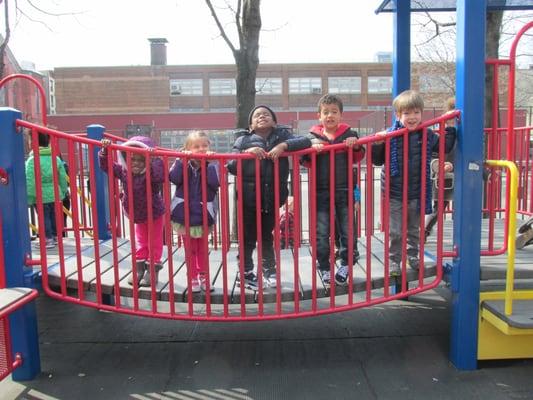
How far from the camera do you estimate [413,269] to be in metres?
3.57

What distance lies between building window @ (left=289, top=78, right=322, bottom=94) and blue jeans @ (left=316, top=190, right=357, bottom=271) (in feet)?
158

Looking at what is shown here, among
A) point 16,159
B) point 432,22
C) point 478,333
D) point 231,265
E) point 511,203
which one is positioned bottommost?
point 478,333

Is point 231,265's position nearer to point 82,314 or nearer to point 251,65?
point 82,314

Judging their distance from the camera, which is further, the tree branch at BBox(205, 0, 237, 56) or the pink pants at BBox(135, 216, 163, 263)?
the tree branch at BBox(205, 0, 237, 56)

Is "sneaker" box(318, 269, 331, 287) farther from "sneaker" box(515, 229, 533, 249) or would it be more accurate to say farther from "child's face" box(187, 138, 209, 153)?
"sneaker" box(515, 229, 533, 249)

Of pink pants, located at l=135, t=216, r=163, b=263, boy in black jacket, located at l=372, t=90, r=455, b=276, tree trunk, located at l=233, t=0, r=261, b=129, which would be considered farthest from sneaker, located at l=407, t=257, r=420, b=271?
tree trunk, located at l=233, t=0, r=261, b=129

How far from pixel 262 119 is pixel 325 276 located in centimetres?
120

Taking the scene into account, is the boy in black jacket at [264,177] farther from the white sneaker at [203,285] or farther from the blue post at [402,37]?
the blue post at [402,37]

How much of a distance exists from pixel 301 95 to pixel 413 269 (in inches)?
1908

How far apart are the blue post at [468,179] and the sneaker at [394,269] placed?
0.36 m

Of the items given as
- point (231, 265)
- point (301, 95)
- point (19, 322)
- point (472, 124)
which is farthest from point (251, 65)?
point (301, 95)

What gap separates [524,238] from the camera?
4031 millimetres

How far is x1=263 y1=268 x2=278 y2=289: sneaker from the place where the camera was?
11.7ft

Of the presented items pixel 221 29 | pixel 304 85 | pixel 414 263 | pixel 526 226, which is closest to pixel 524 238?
pixel 526 226
